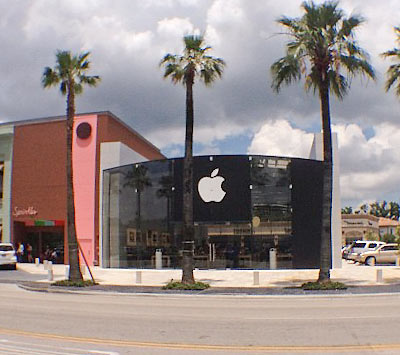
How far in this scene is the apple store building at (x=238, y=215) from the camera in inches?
1215

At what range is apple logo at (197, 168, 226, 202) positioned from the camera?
104 ft

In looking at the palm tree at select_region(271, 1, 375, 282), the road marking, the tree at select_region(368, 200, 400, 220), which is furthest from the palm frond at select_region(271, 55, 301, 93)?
the tree at select_region(368, 200, 400, 220)

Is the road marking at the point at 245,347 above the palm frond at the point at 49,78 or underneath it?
underneath

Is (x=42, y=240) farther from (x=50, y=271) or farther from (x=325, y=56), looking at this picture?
(x=325, y=56)

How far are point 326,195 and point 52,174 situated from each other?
943 inches

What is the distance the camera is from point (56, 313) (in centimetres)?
1355

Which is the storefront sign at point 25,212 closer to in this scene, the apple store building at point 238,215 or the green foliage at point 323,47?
the apple store building at point 238,215

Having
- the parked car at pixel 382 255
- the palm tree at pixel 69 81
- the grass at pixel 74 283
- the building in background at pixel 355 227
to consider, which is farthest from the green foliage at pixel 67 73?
the building in background at pixel 355 227

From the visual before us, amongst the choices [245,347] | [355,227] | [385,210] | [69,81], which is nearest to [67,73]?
[69,81]

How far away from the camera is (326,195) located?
21.2 meters

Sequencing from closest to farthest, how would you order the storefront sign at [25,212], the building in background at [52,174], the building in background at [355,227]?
the building in background at [52,174], the storefront sign at [25,212], the building in background at [355,227]

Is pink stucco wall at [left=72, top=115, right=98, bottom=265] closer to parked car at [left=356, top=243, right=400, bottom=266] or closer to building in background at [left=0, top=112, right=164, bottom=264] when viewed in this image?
building in background at [left=0, top=112, right=164, bottom=264]

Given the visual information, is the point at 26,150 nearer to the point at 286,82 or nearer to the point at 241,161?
the point at 241,161

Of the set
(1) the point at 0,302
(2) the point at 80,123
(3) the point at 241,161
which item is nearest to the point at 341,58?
(3) the point at 241,161
